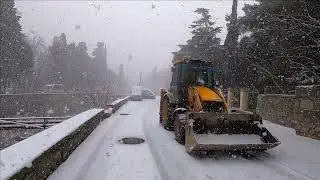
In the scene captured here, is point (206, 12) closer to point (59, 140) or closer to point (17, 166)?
point (59, 140)

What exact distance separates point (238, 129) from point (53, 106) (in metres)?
39.0

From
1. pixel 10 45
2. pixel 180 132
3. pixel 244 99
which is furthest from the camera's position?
pixel 10 45

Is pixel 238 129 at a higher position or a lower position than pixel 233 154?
higher

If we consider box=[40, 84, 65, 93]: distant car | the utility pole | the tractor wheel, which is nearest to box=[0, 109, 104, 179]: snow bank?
the tractor wheel

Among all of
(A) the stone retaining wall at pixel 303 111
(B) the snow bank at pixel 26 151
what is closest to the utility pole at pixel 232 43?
(A) the stone retaining wall at pixel 303 111

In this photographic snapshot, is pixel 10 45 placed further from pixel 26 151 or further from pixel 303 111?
pixel 26 151

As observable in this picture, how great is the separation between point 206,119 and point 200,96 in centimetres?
166

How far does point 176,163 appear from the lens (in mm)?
9055

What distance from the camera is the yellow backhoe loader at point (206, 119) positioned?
941 cm

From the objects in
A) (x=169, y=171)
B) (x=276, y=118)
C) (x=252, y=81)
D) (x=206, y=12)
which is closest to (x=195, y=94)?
(x=169, y=171)

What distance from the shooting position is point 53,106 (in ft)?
150

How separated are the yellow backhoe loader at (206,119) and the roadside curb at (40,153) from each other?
3.31 meters

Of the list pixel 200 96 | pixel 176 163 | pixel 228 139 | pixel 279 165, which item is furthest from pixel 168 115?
pixel 279 165

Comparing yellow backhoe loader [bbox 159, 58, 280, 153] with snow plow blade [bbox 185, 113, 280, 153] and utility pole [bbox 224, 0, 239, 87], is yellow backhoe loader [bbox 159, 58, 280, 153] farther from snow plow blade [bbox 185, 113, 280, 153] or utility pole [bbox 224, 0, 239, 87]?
utility pole [bbox 224, 0, 239, 87]
